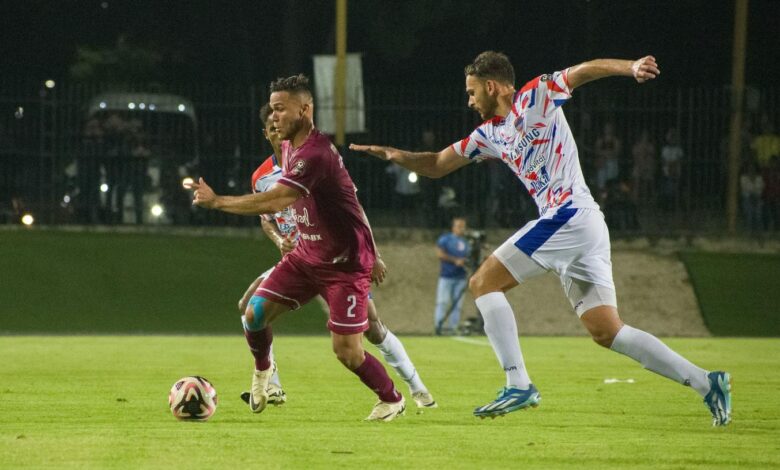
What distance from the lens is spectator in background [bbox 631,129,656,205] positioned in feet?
89.0

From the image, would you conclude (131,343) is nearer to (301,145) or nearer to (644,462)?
(301,145)

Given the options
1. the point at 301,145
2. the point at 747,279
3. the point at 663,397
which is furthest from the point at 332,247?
the point at 747,279

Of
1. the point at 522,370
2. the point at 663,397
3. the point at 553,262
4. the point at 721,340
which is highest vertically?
the point at 553,262

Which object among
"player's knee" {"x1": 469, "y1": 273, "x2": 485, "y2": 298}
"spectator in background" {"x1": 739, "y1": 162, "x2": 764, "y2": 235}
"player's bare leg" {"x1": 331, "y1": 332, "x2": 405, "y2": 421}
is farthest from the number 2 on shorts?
"spectator in background" {"x1": 739, "y1": 162, "x2": 764, "y2": 235}

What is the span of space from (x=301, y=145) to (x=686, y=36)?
117 feet

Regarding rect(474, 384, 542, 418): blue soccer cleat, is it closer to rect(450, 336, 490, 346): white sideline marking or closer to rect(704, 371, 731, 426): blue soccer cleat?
rect(704, 371, 731, 426): blue soccer cleat

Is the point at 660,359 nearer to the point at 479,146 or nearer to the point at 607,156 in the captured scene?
the point at 479,146

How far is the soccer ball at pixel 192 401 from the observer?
9898 mm

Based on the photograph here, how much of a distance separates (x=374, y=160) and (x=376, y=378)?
17199mm

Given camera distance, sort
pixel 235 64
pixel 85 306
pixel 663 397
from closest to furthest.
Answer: pixel 663 397, pixel 85 306, pixel 235 64

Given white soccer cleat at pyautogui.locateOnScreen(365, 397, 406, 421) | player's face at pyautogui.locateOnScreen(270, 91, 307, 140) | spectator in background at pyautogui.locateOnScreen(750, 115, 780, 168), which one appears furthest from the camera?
spectator in background at pyautogui.locateOnScreen(750, 115, 780, 168)

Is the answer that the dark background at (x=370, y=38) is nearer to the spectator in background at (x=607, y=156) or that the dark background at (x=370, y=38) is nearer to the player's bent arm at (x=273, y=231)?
the spectator in background at (x=607, y=156)

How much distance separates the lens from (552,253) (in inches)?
373

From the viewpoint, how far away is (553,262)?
950cm
